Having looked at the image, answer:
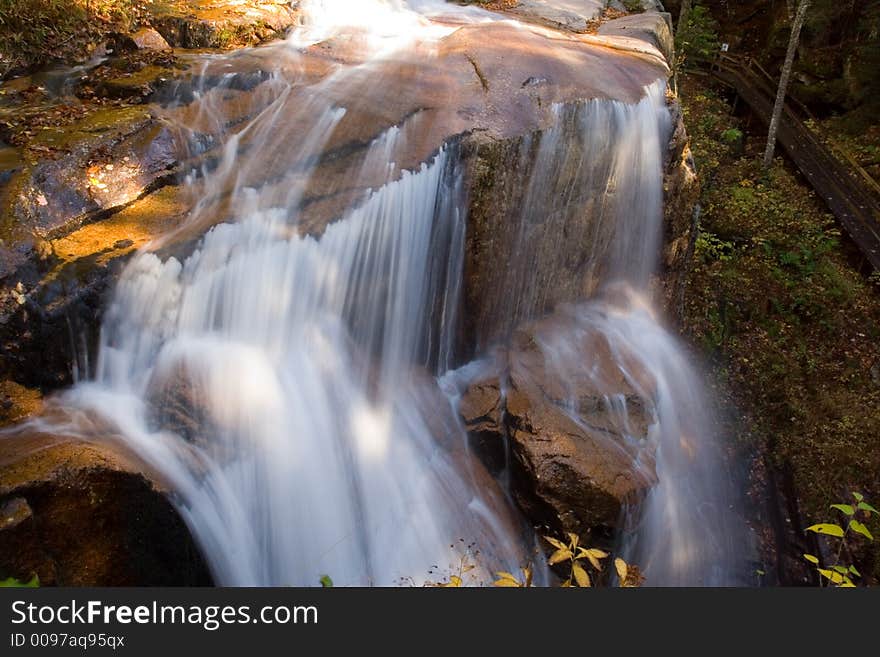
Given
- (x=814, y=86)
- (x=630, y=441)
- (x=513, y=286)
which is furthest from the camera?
(x=814, y=86)

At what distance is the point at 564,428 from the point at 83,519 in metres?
4.56

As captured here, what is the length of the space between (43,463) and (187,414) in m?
1.32

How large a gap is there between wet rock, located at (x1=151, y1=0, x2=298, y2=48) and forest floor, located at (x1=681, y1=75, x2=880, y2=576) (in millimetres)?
8709

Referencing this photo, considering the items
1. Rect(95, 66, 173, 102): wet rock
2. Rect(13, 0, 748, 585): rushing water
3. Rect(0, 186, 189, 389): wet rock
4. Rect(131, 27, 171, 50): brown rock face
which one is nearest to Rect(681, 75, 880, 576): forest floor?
Rect(13, 0, 748, 585): rushing water

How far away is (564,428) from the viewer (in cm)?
648

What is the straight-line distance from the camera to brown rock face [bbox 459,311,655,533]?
6.14m

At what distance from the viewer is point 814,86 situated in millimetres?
16234

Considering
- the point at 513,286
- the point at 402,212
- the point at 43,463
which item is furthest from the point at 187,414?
the point at 513,286

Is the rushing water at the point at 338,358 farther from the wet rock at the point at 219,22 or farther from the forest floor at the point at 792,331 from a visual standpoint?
the forest floor at the point at 792,331

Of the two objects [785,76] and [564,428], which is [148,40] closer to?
[564,428]

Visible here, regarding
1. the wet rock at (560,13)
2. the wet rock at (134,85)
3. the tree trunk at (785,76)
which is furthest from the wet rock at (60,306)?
the tree trunk at (785,76)

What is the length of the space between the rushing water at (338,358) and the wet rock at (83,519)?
0.29 metres

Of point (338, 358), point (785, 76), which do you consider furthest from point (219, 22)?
point (785, 76)

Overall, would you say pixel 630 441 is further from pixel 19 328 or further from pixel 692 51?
pixel 692 51
